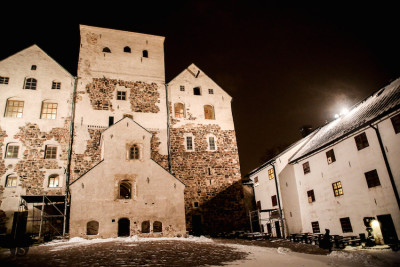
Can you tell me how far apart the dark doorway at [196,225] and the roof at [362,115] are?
9834 millimetres

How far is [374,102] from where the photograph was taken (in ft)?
63.0

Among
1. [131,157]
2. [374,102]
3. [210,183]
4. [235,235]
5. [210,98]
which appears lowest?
[235,235]

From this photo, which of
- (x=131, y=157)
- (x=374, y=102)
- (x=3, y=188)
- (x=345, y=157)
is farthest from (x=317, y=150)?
(x=3, y=188)

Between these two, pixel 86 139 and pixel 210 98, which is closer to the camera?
pixel 86 139

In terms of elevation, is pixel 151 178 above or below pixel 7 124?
below

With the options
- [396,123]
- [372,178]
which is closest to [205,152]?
[372,178]

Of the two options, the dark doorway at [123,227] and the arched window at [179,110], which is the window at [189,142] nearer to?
the arched window at [179,110]

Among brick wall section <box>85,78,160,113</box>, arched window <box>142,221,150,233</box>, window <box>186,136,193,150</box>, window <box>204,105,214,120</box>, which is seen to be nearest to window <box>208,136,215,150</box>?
window <box>186,136,193,150</box>

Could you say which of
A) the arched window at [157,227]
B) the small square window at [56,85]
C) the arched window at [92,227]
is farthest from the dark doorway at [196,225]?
the small square window at [56,85]

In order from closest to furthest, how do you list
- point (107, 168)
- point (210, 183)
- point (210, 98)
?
1. point (107, 168)
2. point (210, 183)
3. point (210, 98)

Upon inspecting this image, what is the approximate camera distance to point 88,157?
2361cm

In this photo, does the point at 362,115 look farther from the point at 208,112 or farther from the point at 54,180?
the point at 54,180

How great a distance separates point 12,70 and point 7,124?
508 centimetres

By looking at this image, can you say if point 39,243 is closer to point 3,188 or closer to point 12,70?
point 3,188
